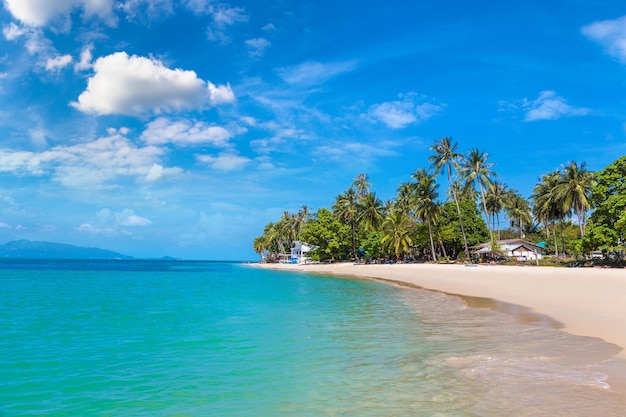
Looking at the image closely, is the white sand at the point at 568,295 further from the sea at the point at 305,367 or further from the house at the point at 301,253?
the house at the point at 301,253

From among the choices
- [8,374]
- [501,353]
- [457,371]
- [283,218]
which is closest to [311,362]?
[457,371]

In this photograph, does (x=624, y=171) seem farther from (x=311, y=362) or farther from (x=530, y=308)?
(x=311, y=362)

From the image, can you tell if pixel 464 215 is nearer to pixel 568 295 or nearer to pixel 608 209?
pixel 608 209

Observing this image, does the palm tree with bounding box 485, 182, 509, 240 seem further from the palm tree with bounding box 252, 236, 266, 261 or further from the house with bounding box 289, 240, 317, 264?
the palm tree with bounding box 252, 236, 266, 261

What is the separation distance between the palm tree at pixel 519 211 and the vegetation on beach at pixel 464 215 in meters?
0.16

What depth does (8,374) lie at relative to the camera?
828cm

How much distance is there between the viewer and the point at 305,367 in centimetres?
826

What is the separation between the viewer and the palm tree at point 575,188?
1604 inches

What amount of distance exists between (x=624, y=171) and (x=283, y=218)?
79.5 m

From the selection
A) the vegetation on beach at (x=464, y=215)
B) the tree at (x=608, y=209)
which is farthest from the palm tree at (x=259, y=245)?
the tree at (x=608, y=209)

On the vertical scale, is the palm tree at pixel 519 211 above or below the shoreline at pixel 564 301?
above

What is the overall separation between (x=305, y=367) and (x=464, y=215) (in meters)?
54.5

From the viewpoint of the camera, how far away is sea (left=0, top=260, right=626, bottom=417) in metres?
6.03

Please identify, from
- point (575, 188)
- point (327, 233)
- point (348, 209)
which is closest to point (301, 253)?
point (327, 233)
